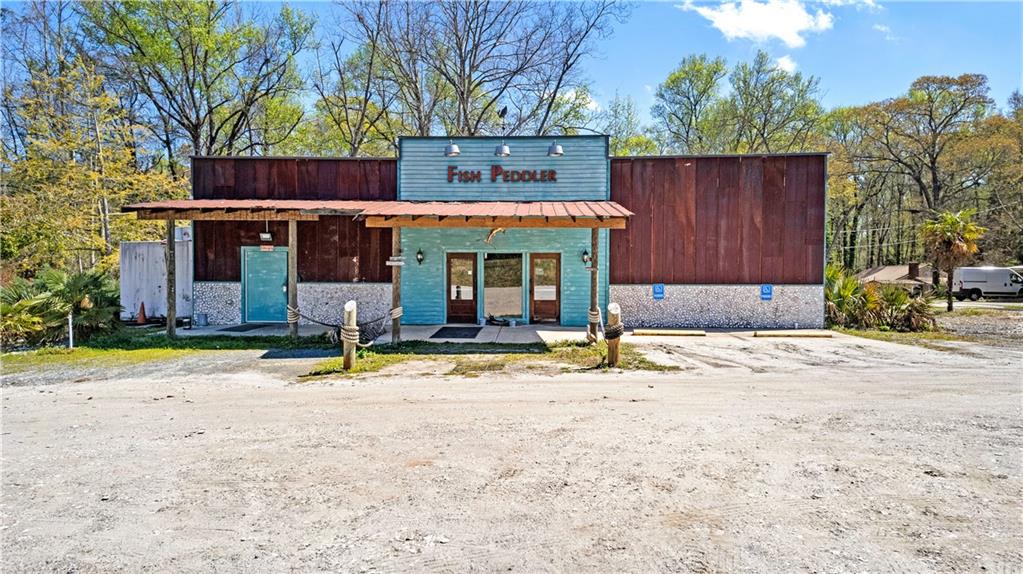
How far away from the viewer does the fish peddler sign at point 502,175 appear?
13.3 meters

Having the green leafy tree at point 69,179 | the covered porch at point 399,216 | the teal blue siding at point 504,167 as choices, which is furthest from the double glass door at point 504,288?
the green leafy tree at point 69,179

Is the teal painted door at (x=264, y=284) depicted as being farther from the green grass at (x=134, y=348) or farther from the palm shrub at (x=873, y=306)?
the palm shrub at (x=873, y=306)

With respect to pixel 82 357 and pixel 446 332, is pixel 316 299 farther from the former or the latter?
pixel 82 357

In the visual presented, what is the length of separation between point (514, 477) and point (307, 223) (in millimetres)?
11647

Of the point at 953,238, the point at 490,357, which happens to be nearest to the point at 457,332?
the point at 490,357

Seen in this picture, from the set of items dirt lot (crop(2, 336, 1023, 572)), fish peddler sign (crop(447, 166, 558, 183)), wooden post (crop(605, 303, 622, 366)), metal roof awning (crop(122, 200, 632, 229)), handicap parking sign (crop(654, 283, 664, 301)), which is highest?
fish peddler sign (crop(447, 166, 558, 183))

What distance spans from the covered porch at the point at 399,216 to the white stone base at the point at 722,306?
2544 mm

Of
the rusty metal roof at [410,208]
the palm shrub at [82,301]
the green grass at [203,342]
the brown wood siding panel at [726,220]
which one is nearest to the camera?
the green grass at [203,342]

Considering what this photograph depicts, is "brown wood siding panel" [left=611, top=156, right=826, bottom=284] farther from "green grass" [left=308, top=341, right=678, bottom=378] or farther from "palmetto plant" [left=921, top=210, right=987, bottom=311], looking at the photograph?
"palmetto plant" [left=921, top=210, right=987, bottom=311]

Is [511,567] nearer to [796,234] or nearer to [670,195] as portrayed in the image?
[670,195]

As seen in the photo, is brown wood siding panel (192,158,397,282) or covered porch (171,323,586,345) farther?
brown wood siding panel (192,158,397,282)

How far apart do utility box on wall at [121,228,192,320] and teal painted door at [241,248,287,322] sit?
1521 millimetres

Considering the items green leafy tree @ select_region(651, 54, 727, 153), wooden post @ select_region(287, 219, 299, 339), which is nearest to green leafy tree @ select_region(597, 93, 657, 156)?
green leafy tree @ select_region(651, 54, 727, 153)

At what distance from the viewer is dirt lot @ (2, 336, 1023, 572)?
2766 mm
